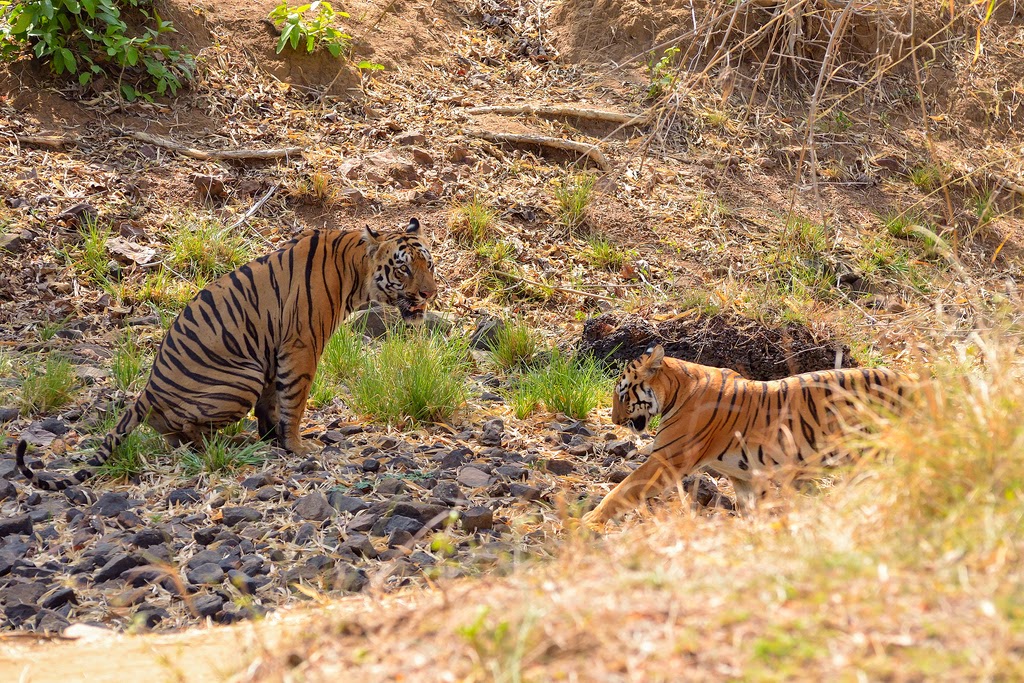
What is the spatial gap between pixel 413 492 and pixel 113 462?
63.7 inches

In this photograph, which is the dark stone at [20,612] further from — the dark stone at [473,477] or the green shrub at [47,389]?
the green shrub at [47,389]

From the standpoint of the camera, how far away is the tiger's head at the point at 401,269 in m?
5.84

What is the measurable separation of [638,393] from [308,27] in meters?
6.66

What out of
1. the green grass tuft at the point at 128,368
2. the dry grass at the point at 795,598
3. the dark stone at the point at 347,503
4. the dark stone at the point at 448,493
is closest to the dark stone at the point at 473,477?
the dark stone at the point at 448,493

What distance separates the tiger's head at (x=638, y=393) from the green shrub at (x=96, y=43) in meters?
6.25

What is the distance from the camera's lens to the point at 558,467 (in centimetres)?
571

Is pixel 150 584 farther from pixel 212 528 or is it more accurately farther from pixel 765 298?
pixel 765 298

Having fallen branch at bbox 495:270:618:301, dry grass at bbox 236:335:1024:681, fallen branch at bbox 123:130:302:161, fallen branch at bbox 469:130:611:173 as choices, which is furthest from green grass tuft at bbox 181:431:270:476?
fallen branch at bbox 469:130:611:173

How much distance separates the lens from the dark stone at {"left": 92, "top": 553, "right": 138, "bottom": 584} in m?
4.35

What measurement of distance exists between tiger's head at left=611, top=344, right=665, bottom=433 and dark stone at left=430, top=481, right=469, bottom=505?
908mm

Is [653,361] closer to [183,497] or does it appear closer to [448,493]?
[448,493]

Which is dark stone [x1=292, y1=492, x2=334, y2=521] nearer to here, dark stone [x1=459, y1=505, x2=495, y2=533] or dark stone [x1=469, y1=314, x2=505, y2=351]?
dark stone [x1=459, y1=505, x2=495, y2=533]

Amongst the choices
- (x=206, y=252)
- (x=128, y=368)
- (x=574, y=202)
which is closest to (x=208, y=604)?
(x=128, y=368)

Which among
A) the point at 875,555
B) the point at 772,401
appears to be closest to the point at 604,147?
the point at 772,401
